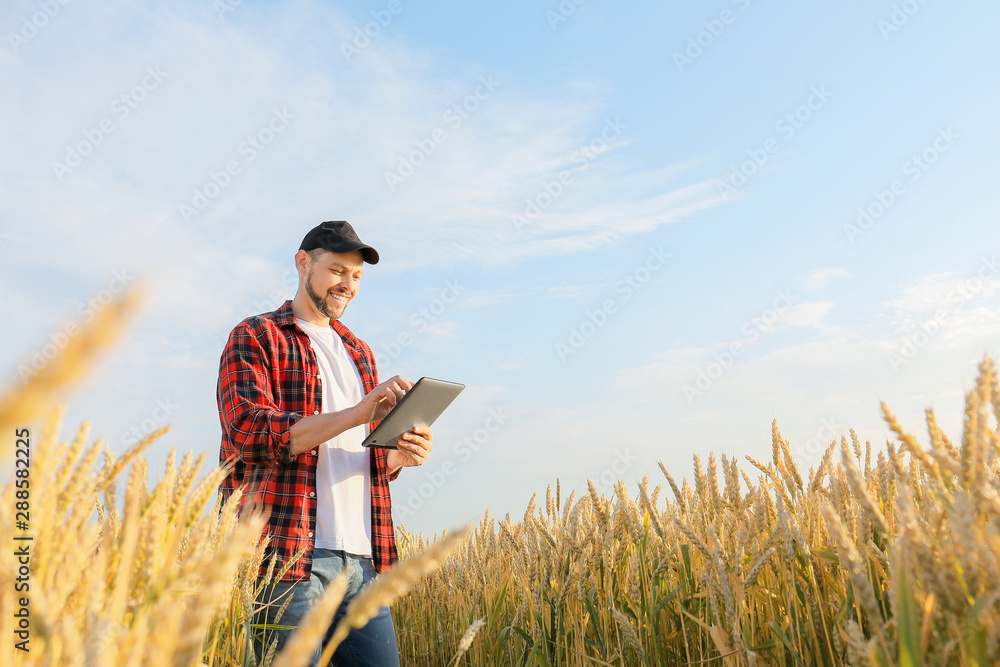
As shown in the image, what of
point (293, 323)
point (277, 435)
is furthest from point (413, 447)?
point (293, 323)

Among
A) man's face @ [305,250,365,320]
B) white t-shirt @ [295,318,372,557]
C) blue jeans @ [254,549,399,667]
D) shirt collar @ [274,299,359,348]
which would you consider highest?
man's face @ [305,250,365,320]

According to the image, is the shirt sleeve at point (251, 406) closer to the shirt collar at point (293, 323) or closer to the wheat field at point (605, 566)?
the shirt collar at point (293, 323)

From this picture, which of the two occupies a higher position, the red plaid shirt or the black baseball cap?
the black baseball cap

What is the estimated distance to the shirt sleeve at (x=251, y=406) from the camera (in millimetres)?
2740

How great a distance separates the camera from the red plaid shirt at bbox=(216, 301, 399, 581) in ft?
9.06

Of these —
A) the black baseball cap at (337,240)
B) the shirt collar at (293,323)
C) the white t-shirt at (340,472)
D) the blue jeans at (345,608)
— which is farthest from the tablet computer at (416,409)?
the black baseball cap at (337,240)

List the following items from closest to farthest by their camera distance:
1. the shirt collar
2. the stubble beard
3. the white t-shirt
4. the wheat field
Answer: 1. the wheat field
2. the white t-shirt
3. the shirt collar
4. the stubble beard

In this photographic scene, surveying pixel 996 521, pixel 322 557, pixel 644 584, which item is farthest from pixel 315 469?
pixel 996 521

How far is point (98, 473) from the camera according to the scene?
3.69 feet
